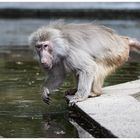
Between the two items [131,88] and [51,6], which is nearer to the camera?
[131,88]

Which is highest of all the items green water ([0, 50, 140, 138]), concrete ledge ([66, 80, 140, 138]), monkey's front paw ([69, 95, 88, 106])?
concrete ledge ([66, 80, 140, 138])

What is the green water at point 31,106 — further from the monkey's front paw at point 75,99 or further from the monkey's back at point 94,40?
the monkey's back at point 94,40

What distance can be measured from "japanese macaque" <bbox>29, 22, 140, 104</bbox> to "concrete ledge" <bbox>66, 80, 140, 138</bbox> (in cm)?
25

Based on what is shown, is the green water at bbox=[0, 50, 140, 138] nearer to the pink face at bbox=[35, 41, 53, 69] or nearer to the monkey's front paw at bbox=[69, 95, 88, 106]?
the monkey's front paw at bbox=[69, 95, 88, 106]

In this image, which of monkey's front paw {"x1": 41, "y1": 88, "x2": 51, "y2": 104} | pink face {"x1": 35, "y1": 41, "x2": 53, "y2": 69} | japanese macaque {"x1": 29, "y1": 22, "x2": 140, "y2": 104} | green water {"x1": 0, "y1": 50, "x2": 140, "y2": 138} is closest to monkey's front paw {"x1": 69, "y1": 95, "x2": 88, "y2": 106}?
japanese macaque {"x1": 29, "y1": 22, "x2": 140, "y2": 104}

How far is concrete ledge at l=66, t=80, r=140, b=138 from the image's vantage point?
6.18 meters

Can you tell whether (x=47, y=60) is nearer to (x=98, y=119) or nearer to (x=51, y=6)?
(x=98, y=119)

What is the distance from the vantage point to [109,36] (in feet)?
27.0

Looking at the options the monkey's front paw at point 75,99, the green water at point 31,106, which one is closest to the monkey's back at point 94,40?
the monkey's front paw at point 75,99

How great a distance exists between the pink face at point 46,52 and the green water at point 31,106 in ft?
1.99

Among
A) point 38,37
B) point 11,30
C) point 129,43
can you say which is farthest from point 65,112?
point 11,30

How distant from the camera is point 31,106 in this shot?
7.97 meters

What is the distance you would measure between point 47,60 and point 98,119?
128 centimetres

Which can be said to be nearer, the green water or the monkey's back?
the green water
